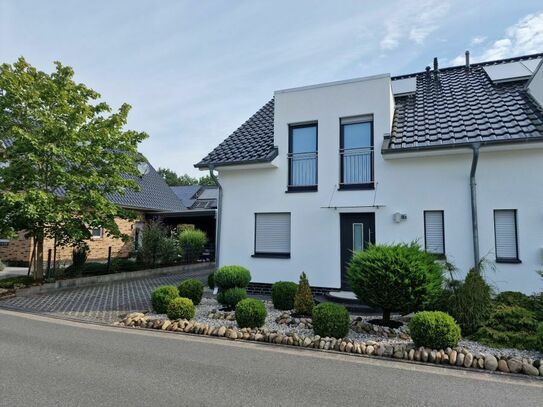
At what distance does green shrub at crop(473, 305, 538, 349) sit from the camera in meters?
6.00

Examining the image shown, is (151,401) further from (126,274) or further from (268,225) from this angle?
(126,274)

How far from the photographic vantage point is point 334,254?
1031 cm

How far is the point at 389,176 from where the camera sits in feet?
32.4

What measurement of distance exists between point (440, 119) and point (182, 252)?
13.2 metres

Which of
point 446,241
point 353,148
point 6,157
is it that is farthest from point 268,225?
point 6,157

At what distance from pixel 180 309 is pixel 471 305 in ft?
18.5

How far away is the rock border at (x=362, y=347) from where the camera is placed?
5.21 m

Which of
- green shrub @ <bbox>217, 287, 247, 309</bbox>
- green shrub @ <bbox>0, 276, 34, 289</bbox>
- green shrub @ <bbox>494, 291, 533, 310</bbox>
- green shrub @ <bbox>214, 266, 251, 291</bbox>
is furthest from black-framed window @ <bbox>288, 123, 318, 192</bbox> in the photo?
green shrub @ <bbox>0, 276, 34, 289</bbox>

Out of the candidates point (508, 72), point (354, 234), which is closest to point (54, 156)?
point (354, 234)

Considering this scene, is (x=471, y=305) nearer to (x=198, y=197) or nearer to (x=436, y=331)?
(x=436, y=331)

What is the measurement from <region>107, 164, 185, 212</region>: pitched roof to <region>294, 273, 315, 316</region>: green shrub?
48.1 ft

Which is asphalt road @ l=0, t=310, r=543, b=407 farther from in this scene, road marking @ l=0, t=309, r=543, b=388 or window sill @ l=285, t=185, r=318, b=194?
window sill @ l=285, t=185, r=318, b=194

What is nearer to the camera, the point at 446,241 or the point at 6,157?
the point at 446,241

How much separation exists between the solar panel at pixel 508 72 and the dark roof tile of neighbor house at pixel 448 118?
147mm
